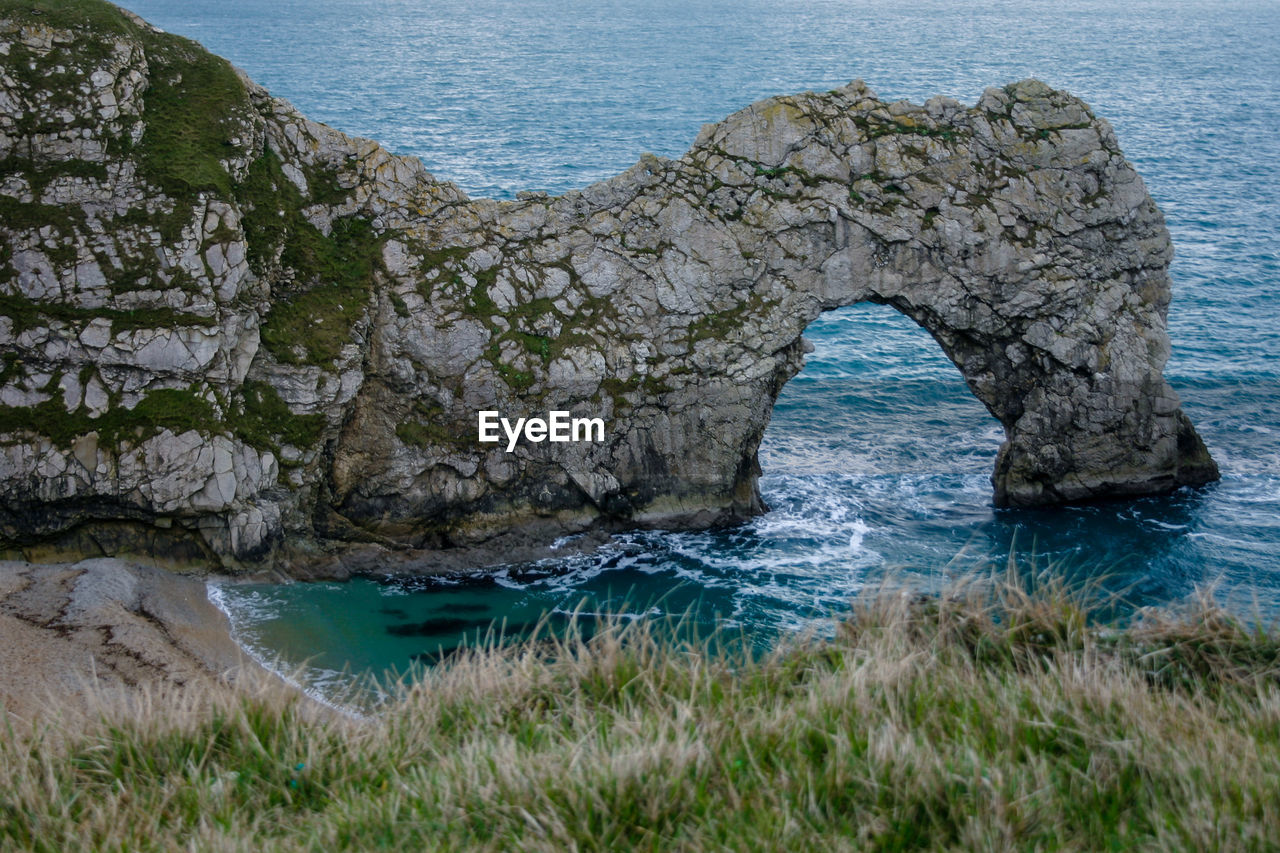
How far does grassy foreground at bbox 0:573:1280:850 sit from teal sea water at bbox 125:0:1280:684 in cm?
194

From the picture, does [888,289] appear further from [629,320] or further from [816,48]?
[816,48]

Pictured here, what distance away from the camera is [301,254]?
2372cm

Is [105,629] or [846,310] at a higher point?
[846,310]

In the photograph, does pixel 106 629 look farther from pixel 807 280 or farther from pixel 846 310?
pixel 846 310

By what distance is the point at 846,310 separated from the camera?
4803 centimetres

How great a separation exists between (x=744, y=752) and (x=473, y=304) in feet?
58.7

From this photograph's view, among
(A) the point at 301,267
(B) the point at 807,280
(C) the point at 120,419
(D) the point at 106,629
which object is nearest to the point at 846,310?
(B) the point at 807,280

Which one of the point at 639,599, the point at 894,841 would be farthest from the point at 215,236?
the point at 894,841

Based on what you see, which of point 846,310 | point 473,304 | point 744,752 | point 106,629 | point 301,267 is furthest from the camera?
point 846,310

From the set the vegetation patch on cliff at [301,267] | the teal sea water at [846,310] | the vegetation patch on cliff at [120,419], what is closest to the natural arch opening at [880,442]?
the teal sea water at [846,310]

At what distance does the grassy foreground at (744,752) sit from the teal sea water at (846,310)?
194 cm

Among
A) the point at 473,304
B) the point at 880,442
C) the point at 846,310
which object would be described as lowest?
the point at 880,442

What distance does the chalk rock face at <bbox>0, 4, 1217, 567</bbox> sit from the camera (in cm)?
2145

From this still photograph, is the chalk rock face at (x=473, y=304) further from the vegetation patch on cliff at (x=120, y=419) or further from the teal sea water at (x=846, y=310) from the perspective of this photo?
the teal sea water at (x=846, y=310)
